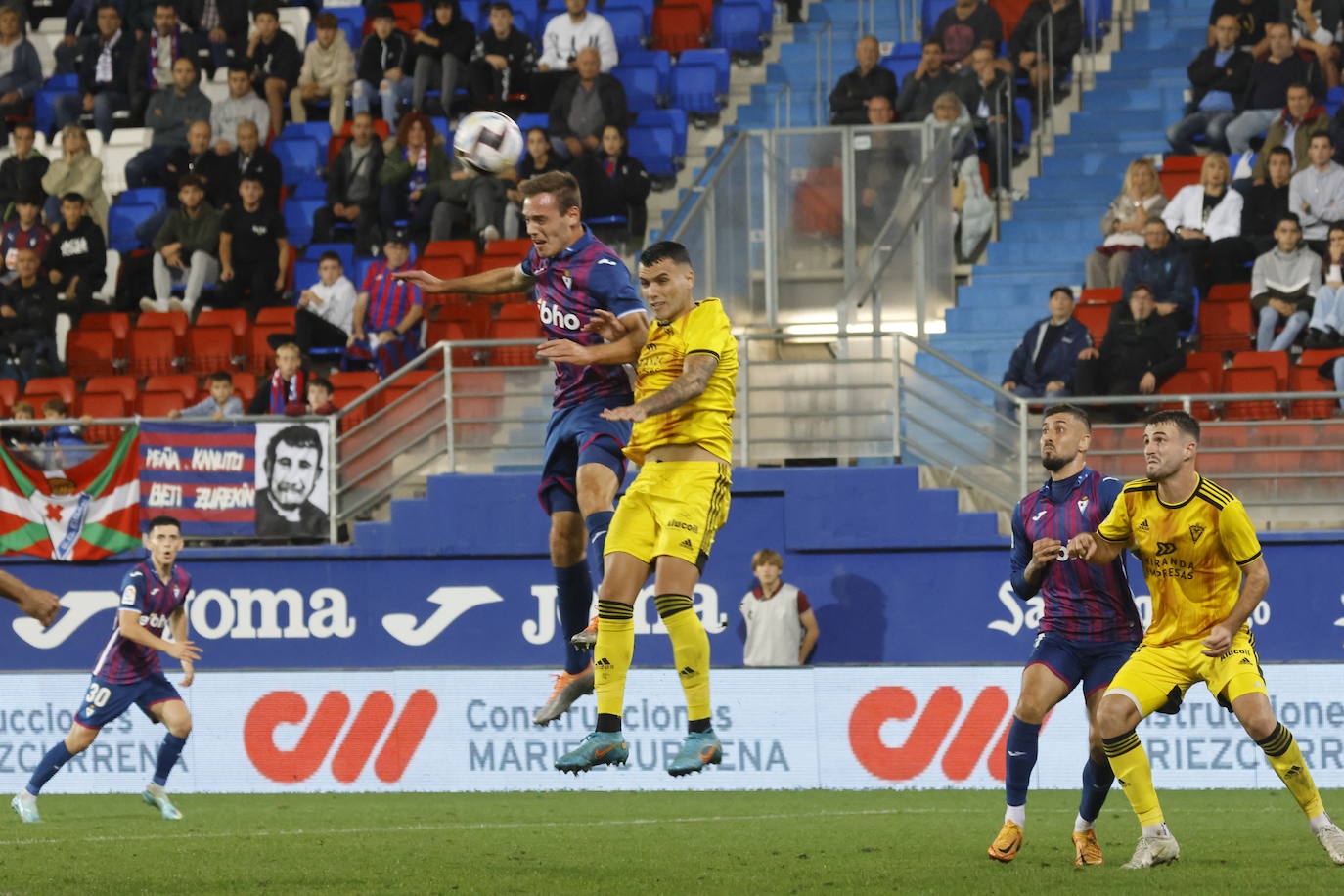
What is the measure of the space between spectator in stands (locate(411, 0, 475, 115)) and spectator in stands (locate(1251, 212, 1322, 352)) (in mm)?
8420

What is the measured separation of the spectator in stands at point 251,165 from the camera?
66.7 ft

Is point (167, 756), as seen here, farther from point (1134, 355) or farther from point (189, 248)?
point (1134, 355)

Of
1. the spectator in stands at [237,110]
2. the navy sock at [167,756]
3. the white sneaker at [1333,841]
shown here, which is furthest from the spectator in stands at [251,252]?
the white sneaker at [1333,841]

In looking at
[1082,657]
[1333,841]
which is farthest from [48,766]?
[1333,841]

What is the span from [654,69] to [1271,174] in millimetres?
6572

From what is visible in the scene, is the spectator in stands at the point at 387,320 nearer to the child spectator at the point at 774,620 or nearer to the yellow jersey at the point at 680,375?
the child spectator at the point at 774,620

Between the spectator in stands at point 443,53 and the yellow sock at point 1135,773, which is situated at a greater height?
the spectator in stands at point 443,53

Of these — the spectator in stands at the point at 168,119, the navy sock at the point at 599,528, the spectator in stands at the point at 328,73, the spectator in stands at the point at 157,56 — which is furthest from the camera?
the spectator in stands at the point at 157,56

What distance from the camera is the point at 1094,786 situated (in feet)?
31.6

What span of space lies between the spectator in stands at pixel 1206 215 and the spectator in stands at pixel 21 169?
38.6 ft

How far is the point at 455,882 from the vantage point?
8.92 m

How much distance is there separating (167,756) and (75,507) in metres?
4.81

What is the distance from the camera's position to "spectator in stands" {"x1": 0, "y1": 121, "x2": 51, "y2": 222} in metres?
21.3

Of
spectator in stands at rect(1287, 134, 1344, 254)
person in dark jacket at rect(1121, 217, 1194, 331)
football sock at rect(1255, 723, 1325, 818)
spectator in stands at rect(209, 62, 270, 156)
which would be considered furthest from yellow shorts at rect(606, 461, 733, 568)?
spectator in stands at rect(209, 62, 270, 156)
